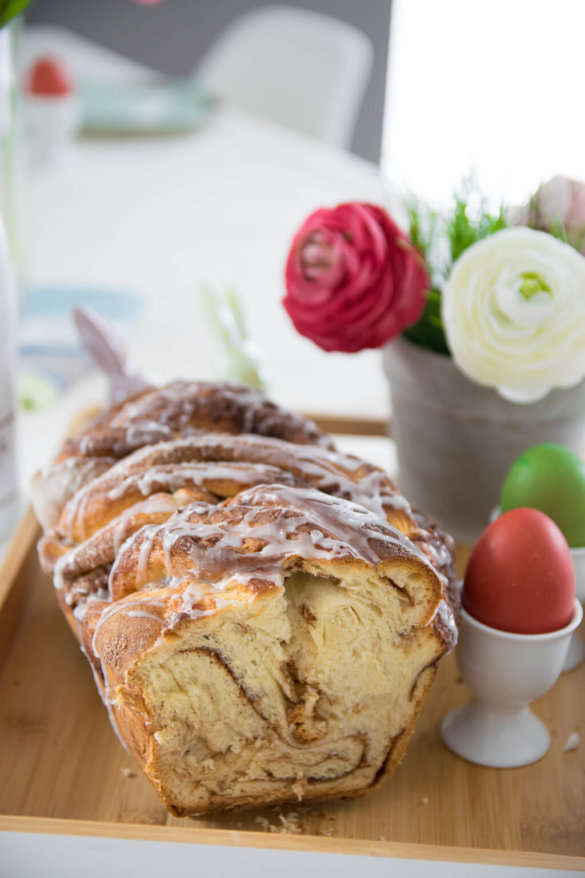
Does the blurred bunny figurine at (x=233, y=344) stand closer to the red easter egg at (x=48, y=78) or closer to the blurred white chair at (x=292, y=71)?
the red easter egg at (x=48, y=78)

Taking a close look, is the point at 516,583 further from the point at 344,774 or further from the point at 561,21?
the point at 561,21

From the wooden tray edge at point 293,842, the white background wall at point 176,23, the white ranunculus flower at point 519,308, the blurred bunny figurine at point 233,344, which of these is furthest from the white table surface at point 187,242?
the white background wall at point 176,23

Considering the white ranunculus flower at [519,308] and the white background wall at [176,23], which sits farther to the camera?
the white background wall at [176,23]

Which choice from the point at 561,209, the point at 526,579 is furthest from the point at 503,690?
the point at 561,209

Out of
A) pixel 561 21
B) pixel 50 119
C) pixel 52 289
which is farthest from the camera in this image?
pixel 561 21

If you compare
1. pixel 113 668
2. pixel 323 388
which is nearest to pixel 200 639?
pixel 113 668

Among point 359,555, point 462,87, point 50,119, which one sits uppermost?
point 359,555

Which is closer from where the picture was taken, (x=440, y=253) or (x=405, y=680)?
(x=405, y=680)
